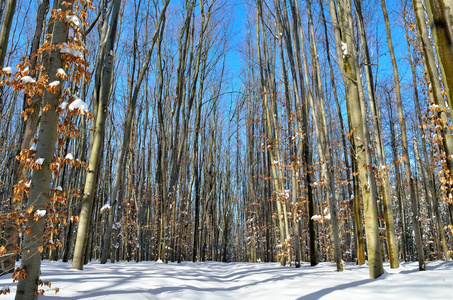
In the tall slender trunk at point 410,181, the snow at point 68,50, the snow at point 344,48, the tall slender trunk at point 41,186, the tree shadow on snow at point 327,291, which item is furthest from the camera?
the tall slender trunk at point 410,181

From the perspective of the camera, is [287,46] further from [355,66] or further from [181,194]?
[181,194]

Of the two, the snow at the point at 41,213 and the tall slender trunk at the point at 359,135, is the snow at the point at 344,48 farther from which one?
the snow at the point at 41,213

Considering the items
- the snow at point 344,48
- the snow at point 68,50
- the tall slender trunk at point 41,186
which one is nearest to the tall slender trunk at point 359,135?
the snow at point 344,48

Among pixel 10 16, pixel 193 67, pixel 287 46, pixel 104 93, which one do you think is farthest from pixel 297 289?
pixel 193 67

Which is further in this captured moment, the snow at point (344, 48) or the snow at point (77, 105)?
the snow at point (344, 48)

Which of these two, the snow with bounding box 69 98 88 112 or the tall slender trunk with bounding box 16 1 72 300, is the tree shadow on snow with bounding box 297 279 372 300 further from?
the snow with bounding box 69 98 88 112

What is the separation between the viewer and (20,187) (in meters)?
3.01

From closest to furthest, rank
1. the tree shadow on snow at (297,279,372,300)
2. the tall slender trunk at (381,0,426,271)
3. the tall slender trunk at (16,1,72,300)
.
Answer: the tall slender trunk at (16,1,72,300) < the tree shadow on snow at (297,279,372,300) < the tall slender trunk at (381,0,426,271)

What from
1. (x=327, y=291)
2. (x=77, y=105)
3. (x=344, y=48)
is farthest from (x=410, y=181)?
(x=77, y=105)

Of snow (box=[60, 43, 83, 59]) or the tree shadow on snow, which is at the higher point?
snow (box=[60, 43, 83, 59])

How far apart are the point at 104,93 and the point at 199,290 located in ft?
14.5

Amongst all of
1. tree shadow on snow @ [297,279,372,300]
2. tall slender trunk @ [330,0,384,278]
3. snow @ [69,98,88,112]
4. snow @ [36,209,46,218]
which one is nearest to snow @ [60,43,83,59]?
snow @ [69,98,88,112]

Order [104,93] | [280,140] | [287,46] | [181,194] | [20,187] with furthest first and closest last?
[181,194] → [280,140] → [287,46] → [104,93] → [20,187]

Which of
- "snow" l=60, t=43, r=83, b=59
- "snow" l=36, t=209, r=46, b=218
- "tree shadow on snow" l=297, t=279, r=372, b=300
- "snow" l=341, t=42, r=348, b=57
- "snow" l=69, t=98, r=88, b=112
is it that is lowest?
"tree shadow on snow" l=297, t=279, r=372, b=300
